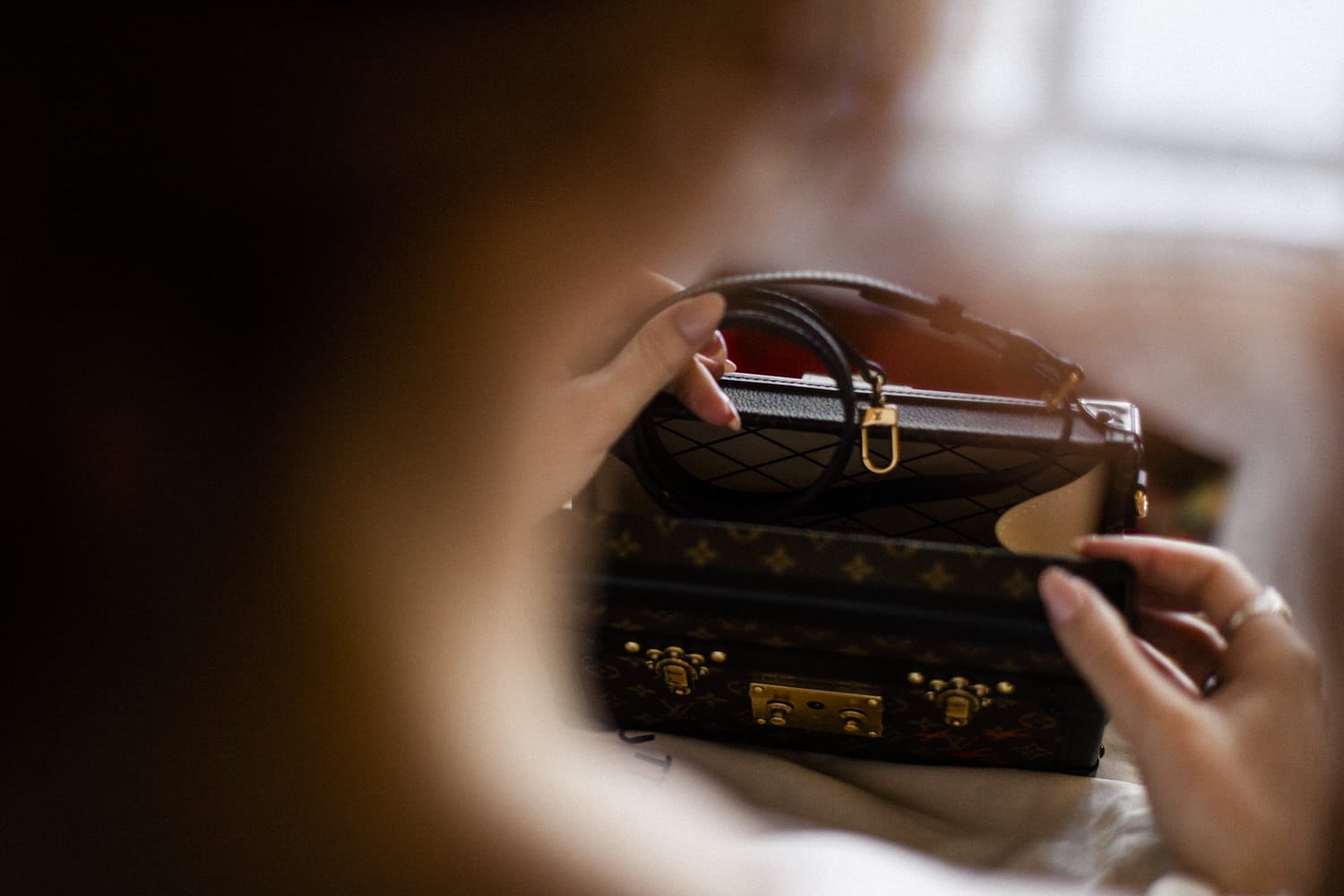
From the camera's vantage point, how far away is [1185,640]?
0.49 meters

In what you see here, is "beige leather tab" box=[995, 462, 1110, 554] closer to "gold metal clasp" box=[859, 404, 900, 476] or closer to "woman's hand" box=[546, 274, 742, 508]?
"gold metal clasp" box=[859, 404, 900, 476]

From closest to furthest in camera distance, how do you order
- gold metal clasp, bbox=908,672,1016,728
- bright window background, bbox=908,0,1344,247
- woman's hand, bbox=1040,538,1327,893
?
1. woman's hand, bbox=1040,538,1327,893
2. gold metal clasp, bbox=908,672,1016,728
3. bright window background, bbox=908,0,1344,247

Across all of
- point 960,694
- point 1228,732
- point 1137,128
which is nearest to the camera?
Result: point 1228,732

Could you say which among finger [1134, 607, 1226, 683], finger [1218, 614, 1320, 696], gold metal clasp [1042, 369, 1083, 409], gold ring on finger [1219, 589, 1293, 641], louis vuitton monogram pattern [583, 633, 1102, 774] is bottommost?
louis vuitton monogram pattern [583, 633, 1102, 774]

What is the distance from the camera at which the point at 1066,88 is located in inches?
51.5

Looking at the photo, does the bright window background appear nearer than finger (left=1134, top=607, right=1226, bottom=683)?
No

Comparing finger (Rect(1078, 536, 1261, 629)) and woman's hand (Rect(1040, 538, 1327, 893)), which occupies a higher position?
finger (Rect(1078, 536, 1261, 629))

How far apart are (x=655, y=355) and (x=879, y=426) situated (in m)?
0.15

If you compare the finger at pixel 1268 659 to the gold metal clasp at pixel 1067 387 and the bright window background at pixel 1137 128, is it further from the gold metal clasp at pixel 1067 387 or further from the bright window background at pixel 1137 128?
the bright window background at pixel 1137 128

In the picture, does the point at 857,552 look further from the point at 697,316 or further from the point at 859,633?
the point at 697,316

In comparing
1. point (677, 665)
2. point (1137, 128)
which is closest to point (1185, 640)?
point (677, 665)

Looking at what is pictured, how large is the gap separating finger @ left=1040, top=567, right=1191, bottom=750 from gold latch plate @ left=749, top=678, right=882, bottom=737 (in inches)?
5.0

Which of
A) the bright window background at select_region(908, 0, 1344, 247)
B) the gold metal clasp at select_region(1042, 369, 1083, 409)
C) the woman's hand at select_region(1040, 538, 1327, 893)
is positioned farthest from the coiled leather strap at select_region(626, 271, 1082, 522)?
the bright window background at select_region(908, 0, 1344, 247)

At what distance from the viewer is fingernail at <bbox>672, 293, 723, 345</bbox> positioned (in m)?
0.47
